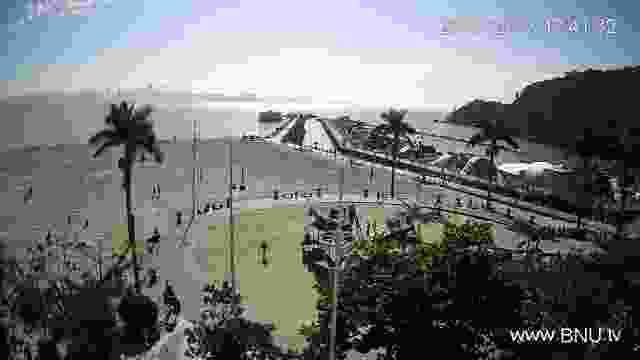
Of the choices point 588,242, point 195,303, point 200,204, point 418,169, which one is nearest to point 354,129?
point 418,169

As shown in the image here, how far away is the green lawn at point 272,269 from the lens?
17.2m

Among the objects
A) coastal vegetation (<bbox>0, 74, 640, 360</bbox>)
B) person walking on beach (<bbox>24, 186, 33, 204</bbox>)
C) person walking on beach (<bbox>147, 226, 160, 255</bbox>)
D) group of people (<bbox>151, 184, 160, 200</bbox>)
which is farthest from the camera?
group of people (<bbox>151, 184, 160, 200</bbox>)

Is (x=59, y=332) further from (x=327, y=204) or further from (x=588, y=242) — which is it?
(x=588, y=242)

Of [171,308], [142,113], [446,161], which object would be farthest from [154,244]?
[446,161]

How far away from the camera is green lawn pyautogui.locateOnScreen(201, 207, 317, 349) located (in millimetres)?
17188

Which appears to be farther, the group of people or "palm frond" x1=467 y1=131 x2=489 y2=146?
the group of people

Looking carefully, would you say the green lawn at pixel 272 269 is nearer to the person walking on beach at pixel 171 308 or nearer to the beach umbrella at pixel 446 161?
the person walking on beach at pixel 171 308

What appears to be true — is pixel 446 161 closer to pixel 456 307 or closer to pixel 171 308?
pixel 171 308

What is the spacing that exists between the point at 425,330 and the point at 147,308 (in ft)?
31.4

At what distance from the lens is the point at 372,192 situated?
143 feet

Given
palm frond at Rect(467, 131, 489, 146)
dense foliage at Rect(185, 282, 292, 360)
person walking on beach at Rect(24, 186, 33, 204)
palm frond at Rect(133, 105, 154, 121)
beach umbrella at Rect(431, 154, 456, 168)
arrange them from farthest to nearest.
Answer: beach umbrella at Rect(431, 154, 456, 168)
person walking on beach at Rect(24, 186, 33, 204)
palm frond at Rect(467, 131, 489, 146)
palm frond at Rect(133, 105, 154, 121)
dense foliage at Rect(185, 282, 292, 360)

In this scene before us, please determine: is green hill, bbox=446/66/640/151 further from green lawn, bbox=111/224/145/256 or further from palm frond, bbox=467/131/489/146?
green lawn, bbox=111/224/145/256

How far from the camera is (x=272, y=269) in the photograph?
70.8 ft

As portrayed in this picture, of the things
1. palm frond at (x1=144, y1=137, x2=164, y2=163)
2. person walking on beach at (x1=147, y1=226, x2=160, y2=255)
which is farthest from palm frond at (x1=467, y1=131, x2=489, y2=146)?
palm frond at (x1=144, y1=137, x2=164, y2=163)
